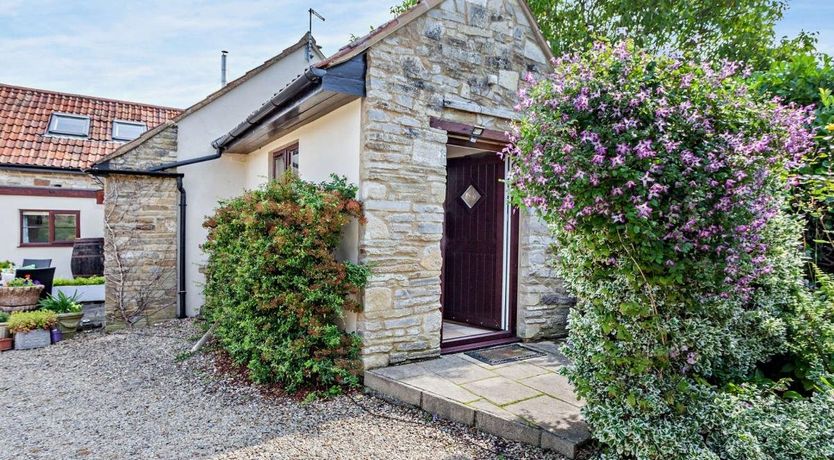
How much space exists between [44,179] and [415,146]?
11134 millimetres

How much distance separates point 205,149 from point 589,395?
7.79 meters

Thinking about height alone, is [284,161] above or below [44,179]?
below

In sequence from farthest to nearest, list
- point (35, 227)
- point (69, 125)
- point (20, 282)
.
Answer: point (35, 227) < point (69, 125) < point (20, 282)

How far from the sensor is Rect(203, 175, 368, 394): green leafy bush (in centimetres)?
420

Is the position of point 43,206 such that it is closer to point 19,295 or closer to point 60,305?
point 19,295

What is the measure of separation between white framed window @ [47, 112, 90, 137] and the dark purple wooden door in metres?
10.6

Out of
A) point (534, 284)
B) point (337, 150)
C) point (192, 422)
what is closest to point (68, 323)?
point (192, 422)

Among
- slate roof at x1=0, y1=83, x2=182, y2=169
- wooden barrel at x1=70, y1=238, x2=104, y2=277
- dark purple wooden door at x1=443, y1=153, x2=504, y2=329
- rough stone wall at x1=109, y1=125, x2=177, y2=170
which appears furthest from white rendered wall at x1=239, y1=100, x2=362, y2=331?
slate roof at x1=0, y1=83, x2=182, y2=169

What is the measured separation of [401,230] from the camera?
456 centimetres

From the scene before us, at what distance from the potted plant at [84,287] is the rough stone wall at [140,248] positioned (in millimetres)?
2996

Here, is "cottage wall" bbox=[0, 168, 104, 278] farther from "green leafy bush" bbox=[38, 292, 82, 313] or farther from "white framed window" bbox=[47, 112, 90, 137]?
"green leafy bush" bbox=[38, 292, 82, 313]

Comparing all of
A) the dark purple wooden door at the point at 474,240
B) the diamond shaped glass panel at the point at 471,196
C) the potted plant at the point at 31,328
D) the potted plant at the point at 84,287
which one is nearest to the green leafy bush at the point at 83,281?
the potted plant at the point at 84,287

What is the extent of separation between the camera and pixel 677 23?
10023 mm

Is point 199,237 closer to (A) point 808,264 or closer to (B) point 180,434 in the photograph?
(B) point 180,434
